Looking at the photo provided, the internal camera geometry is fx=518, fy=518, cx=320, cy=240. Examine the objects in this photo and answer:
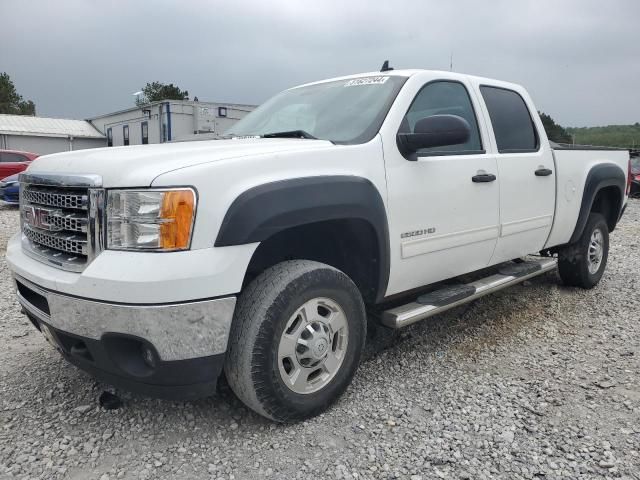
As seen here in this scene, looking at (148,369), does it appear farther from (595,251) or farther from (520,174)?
(595,251)

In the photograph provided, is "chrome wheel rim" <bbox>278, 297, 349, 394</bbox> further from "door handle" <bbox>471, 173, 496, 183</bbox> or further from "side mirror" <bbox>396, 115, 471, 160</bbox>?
"door handle" <bbox>471, 173, 496, 183</bbox>

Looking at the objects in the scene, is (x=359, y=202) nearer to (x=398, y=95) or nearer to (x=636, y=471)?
(x=398, y=95)

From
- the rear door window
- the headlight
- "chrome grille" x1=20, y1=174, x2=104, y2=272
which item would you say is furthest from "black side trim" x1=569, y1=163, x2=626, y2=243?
"chrome grille" x1=20, y1=174, x2=104, y2=272

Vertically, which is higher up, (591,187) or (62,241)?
(591,187)

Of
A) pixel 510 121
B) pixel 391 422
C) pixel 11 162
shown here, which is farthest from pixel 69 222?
pixel 11 162

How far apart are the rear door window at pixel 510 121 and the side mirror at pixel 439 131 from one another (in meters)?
1.10

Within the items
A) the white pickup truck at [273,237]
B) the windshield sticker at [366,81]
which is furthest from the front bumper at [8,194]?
the windshield sticker at [366,81]

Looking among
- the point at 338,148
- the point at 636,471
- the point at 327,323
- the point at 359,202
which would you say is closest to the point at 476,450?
the point at 636,471

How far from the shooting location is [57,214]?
7.93ft

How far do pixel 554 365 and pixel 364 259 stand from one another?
1553 millimetres

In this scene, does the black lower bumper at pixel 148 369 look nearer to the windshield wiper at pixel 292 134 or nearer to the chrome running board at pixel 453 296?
the chrome running board at pixel 453 296

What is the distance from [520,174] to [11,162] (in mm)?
15479

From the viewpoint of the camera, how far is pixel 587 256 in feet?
16.3

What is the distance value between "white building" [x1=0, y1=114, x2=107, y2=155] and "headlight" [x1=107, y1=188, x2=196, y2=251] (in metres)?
31.6
